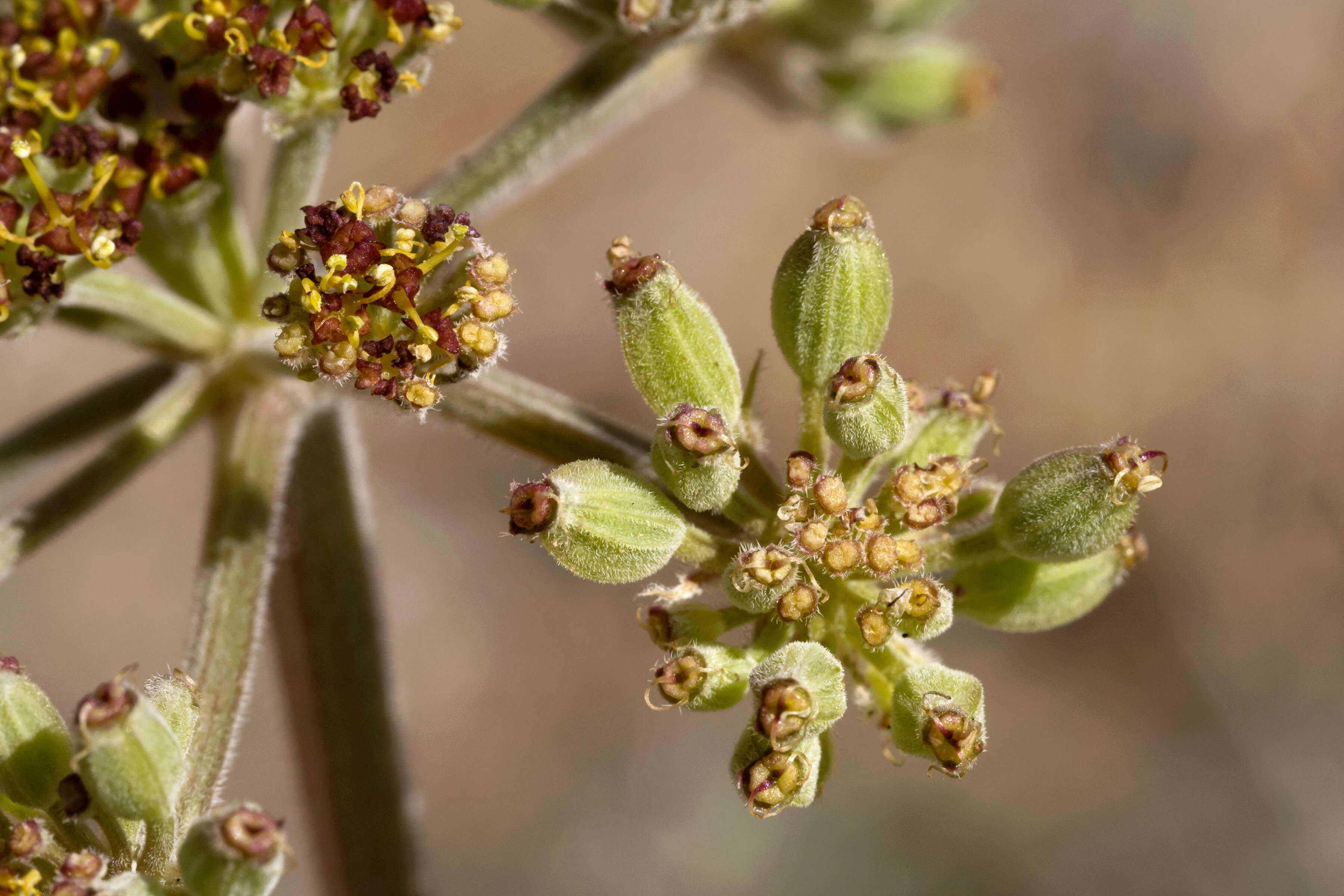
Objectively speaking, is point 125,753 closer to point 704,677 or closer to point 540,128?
point 704,677

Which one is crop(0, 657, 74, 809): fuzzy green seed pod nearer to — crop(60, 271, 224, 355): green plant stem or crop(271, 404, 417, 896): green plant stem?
crop(60, 271, 224, 355): green plant stem

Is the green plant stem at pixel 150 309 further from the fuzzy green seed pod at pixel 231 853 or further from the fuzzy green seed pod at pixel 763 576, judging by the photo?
the fuzzy green seed pod at pixel 763 576

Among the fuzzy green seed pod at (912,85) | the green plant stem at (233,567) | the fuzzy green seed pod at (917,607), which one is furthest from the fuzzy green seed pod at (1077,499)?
the fuzzy green seed pod at (912,85)

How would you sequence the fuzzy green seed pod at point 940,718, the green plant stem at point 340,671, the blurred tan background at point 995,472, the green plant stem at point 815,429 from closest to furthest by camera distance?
the fuzzy green seed pod at point 940,718
the green plant stem at point 815,429
the green plant stem at point 340,671
the blurred tan background at point 995,472

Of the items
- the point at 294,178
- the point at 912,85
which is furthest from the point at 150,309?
the point at 912,85

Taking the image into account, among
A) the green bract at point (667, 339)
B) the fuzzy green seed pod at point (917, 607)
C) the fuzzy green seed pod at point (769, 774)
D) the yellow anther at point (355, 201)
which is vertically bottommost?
the fuzzy green seed pod at point (769, 774)

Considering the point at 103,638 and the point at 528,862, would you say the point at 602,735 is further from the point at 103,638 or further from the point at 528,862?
the point at 103,638
